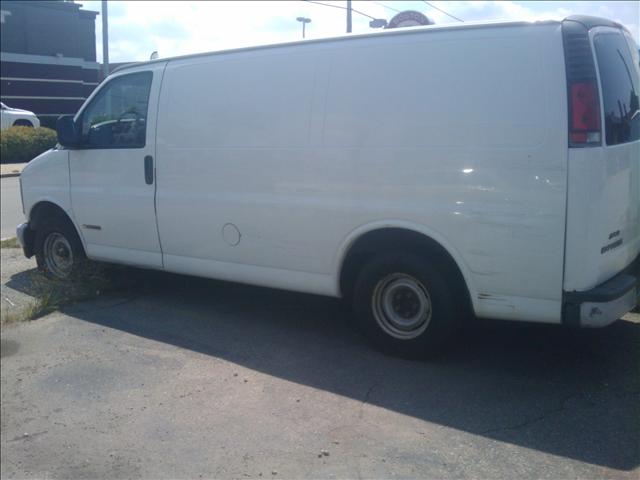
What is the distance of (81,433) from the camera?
13.6 ft

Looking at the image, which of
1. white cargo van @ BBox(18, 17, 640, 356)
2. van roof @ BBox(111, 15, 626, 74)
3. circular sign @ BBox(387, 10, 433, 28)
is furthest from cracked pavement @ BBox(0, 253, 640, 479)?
circular sign @ BBox(387, 10, 433, 28)

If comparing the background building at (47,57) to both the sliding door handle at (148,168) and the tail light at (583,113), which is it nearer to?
the sliding door handle at (148,168)

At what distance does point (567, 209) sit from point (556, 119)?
1.76 feet

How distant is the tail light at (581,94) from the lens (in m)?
4.36

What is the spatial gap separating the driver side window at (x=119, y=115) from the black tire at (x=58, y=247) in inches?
38.4

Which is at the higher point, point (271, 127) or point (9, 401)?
point (271, 127)

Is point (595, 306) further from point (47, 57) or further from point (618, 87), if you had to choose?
point (47, 57)

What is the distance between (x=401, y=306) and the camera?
17.3 ft

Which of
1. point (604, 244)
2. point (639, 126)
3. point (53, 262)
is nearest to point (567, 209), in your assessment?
point (604, 244)

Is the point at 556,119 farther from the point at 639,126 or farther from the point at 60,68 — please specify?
the point at 60,68

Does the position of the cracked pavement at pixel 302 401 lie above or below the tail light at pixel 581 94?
below

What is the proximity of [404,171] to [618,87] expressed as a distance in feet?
4.73

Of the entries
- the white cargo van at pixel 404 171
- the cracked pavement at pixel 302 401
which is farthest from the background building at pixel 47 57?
the cracked pavement at pixel 302 401

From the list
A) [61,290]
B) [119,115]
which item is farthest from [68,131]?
[61,290]
